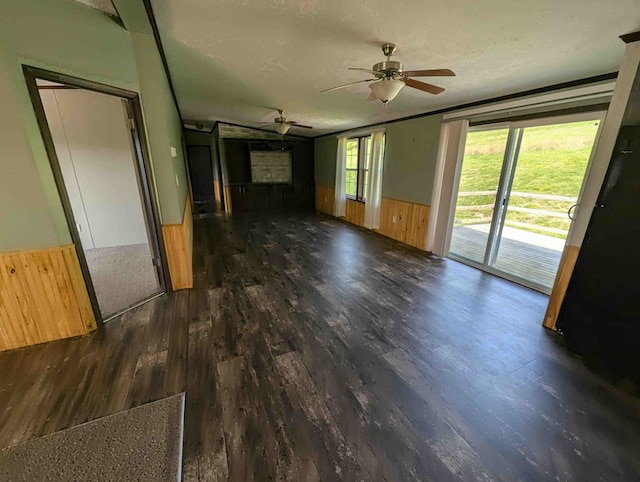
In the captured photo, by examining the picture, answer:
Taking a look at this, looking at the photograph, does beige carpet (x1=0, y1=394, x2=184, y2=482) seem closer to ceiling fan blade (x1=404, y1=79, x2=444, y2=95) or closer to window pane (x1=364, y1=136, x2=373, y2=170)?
ceiling fan blade (x1=404, y1=79, x2=444, y2=95)

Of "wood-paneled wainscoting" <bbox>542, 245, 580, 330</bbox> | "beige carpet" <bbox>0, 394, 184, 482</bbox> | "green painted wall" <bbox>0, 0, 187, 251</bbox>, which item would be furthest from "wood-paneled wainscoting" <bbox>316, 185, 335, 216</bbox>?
"beige carpet" <bbox>0, 394, 184, 482</bbox>

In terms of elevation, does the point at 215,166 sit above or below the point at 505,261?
above

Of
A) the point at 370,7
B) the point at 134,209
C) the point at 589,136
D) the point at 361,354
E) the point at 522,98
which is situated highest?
the point at 370,7

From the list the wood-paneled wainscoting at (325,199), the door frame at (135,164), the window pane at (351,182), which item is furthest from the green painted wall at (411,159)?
the door frame at (135,164)

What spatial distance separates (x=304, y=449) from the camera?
4.40ft

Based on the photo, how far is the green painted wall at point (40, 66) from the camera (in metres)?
1.64

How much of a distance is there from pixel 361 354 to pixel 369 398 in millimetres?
404

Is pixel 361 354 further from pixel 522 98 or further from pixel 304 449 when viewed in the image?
pixel 522 98

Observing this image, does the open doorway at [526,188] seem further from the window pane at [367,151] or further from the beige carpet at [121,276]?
the beige carpet at [121,276]

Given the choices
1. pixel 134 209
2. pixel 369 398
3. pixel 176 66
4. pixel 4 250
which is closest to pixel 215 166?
pixel 134 209

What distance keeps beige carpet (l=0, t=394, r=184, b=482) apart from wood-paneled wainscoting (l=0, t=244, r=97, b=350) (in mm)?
1013

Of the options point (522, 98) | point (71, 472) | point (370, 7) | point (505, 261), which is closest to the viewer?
point (71, 472)

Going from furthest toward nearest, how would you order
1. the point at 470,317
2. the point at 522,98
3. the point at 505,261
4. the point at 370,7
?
the point at 505,261
the point at 522,98
the point at 470,317
the point at 370,7

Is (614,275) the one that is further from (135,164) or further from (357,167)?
(357,167)
